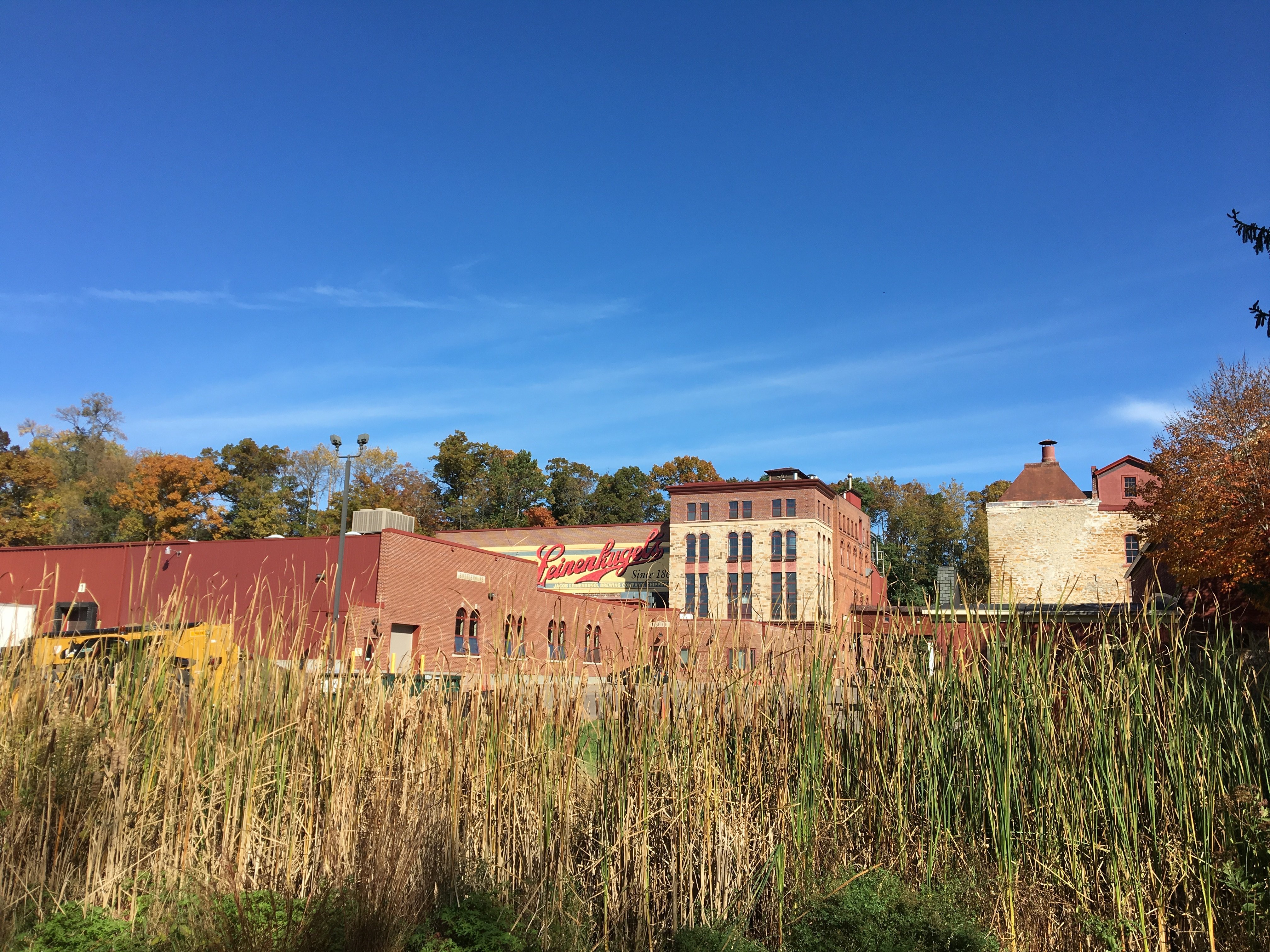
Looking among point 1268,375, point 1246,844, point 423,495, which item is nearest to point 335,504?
point 423,495

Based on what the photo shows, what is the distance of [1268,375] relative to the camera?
2747 centimetres

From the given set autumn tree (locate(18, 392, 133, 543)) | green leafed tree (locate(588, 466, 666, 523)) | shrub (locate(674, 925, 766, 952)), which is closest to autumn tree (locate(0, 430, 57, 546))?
autumn tree (locate(18, 392, 133, 543))

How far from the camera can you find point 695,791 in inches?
207

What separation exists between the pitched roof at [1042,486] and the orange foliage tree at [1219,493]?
21826mm

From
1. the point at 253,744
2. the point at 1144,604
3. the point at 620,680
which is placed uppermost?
the point at 1144,604

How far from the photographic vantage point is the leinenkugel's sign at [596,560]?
5744 centimetres

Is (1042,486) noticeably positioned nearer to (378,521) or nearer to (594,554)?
(594,554)

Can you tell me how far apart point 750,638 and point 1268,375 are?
28179 mm

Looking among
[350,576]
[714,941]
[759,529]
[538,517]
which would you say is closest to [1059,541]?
[759,529]

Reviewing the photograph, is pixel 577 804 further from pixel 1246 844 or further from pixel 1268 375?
pixel 1268 375

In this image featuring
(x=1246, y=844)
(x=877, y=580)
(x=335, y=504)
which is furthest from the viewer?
(x=335, y=504)

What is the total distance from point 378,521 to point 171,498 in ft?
101

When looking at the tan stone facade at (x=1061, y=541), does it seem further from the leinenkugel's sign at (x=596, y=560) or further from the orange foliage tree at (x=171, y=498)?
the orange foliage tree at (x=171, y=498)

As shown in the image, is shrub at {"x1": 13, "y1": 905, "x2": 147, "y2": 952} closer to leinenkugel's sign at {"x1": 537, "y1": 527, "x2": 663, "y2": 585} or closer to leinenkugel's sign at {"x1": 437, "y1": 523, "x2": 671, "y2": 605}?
leinenkugel's sign at {"x1": 437, "y1": 523, "x2": 671, "y2": 605}
